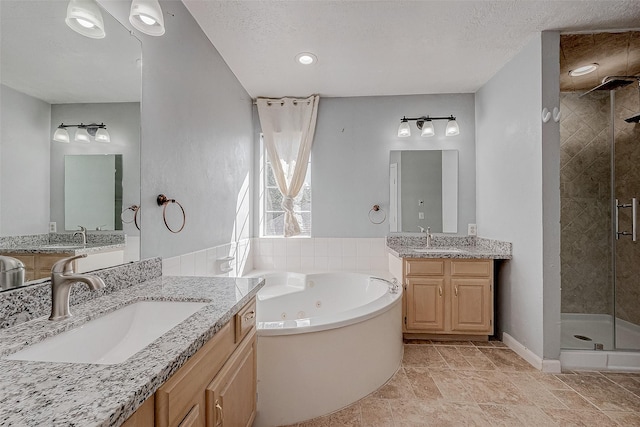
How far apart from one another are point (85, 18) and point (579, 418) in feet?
10.2

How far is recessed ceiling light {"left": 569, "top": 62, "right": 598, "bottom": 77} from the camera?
2488 mm

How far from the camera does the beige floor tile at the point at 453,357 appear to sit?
2.26 meters

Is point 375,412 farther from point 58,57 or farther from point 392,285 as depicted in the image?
point 58,57

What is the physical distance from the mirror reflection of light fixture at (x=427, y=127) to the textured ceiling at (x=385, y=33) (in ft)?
1.29

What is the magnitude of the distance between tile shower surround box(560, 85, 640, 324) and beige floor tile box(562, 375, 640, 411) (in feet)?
2.35

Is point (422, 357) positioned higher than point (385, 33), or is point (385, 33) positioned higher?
point (385, 33)

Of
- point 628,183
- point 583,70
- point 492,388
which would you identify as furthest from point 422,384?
point 583,70

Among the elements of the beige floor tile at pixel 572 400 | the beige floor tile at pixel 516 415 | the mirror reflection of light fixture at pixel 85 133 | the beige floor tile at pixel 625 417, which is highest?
the mirror reflection of light fixture at pixel 85 133

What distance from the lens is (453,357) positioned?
2400 millimetres

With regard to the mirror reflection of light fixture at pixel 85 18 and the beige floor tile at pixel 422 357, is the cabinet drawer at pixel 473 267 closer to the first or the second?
the beige floor tile at pixel 422 357

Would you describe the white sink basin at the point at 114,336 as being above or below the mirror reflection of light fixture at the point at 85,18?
below

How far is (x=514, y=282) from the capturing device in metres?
2.54

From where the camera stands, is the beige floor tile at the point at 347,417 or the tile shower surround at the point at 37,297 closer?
the tile shower surround at the point at 37,297

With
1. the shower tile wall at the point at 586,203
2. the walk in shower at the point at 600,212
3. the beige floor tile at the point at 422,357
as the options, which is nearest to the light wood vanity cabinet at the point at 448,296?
the beige floor tile at the point at 422,357
